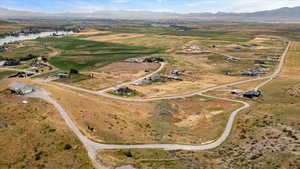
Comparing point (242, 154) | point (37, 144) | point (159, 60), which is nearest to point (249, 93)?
point (242, 154)

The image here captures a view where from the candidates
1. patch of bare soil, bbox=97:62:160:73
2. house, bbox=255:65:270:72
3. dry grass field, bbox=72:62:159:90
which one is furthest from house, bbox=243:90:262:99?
patch of bare soil, bbox=97:62:160:73

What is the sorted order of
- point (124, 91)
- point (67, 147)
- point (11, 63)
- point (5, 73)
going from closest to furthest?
point (67, 147) → point (124, 91) → point (5, 73) → point (11, 63)

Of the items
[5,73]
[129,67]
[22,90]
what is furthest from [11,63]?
[22,90]

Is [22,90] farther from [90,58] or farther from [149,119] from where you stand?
[90,58]

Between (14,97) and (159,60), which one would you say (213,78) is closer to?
(159,60)

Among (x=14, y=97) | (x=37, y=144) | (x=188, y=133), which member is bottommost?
(x=188, y=133)

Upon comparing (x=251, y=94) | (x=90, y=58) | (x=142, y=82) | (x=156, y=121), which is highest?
(x=90, y=58)

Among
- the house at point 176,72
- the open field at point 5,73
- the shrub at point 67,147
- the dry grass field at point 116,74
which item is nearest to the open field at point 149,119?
the shrub at point 67,147
